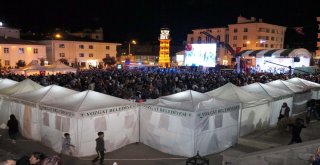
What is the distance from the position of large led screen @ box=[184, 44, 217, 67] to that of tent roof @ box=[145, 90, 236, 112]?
1301 inches

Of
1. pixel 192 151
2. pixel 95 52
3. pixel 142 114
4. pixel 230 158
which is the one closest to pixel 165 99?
pixel 142 114

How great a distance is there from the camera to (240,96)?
11.8 m

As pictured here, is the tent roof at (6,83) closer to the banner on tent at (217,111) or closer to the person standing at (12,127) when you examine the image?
the person standing at (12,127)

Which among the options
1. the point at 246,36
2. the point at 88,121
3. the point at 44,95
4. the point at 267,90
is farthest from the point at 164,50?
the point at 88,121

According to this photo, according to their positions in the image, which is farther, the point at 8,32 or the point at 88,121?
the point at 8,32

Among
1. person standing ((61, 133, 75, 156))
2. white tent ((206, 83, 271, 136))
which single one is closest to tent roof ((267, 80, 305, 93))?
white tent ((206, 83, 271, 136))

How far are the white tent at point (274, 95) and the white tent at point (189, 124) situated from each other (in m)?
2.73

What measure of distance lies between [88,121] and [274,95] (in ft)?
26.6

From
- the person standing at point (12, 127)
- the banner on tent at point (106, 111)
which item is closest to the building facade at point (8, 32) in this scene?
the person standing at point (12, 127)

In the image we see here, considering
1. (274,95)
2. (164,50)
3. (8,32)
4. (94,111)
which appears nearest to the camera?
(94,111)

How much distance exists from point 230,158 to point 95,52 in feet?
162

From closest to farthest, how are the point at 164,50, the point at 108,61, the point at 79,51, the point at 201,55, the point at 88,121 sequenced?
the point at 88,121 < the point at 201,55 < the point at 79,51 < the point at 108,61 < the point at 164,50

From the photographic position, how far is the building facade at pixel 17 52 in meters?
41.1

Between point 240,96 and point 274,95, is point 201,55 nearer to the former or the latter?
point 274,95
